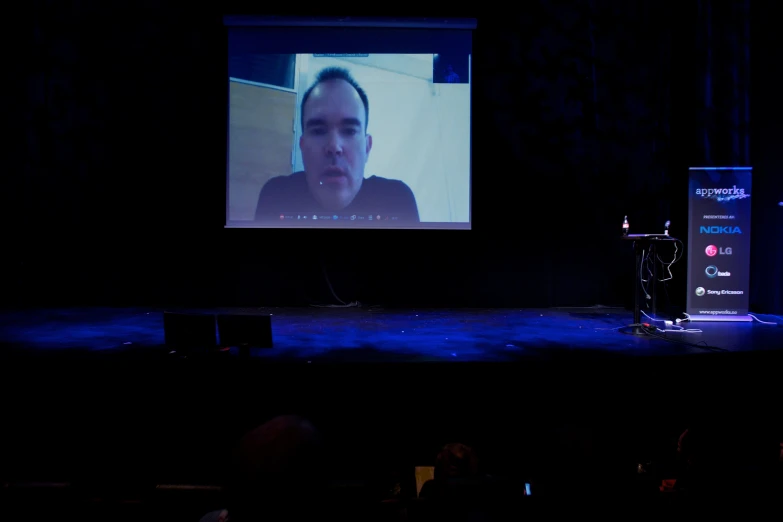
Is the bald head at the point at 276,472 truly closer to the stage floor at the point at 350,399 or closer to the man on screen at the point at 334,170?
the stage floor at the point at 350,399

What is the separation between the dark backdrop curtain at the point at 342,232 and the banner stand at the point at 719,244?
977 millimetres

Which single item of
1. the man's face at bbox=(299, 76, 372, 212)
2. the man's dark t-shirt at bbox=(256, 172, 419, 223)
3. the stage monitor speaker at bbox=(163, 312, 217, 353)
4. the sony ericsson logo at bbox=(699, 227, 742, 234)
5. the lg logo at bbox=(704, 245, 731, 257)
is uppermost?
the man's face at bbox=(299, 76, 372, 212)

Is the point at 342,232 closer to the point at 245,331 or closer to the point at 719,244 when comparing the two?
the point at 245,331

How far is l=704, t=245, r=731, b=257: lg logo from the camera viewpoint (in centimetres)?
529

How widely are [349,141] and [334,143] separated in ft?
0.54

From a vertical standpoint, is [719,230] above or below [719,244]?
above

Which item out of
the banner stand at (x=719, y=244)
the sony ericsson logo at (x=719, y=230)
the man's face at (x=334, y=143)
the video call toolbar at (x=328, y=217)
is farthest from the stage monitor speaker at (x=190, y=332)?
the sony ericsson logo at (x=719, y=230)

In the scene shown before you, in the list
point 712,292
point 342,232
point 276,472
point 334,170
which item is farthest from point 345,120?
point 276,472

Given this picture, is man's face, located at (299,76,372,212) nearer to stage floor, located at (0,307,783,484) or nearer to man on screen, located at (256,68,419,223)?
man on screen, located at (256,68,419,223)

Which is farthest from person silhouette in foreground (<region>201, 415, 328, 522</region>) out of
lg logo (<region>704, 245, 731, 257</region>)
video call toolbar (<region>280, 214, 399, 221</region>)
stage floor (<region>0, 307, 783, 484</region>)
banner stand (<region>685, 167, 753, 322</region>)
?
lg logo (<region>704, 245, 731, 257</region>)

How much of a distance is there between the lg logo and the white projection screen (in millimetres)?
2457

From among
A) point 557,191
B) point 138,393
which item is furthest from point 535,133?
point 138,393

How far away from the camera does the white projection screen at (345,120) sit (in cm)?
605

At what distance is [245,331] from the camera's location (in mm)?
3273
